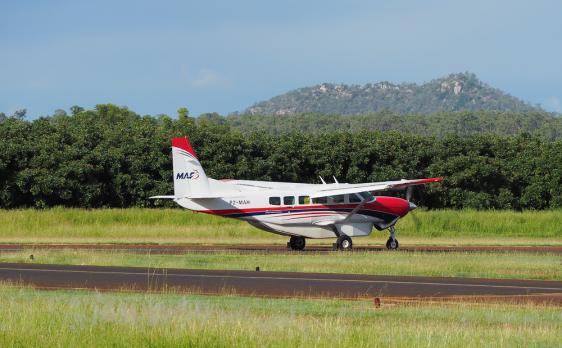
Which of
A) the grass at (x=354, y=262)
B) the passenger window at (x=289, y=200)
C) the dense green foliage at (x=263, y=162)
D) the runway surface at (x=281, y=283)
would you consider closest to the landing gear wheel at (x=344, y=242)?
the passenger window at (x=289, y=200)

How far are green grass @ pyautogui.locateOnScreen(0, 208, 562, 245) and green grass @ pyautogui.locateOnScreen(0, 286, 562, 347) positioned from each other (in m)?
32.7

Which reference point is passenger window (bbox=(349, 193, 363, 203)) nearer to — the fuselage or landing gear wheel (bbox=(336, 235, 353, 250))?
the fuselage

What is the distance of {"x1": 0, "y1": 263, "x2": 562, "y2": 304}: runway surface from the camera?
2411 cm

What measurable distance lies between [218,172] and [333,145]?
10138 millimetres

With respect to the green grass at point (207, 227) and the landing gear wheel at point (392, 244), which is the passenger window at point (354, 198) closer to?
the landing gear wheel at point (392, 244)

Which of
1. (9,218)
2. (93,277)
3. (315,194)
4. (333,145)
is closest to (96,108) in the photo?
(333,145)

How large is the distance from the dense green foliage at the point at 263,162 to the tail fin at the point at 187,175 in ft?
82.8

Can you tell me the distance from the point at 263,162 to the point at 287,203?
31667 mm

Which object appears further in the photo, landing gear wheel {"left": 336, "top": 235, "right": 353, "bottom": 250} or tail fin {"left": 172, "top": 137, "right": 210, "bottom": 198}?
landing gear wheel {"left": 336, "top": 235, "right": 353, "bottom": 250}

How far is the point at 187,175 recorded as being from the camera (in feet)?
144

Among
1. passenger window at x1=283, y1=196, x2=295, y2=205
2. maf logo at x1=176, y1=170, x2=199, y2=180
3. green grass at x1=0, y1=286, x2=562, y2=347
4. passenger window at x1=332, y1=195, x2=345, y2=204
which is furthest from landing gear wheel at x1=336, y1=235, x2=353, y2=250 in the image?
green grass at x1=0, y1=286, x2=562, y2=347

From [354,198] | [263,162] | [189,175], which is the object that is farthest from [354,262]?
[263,162]

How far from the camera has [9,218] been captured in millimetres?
59469

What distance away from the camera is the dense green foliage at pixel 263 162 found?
6962cm
